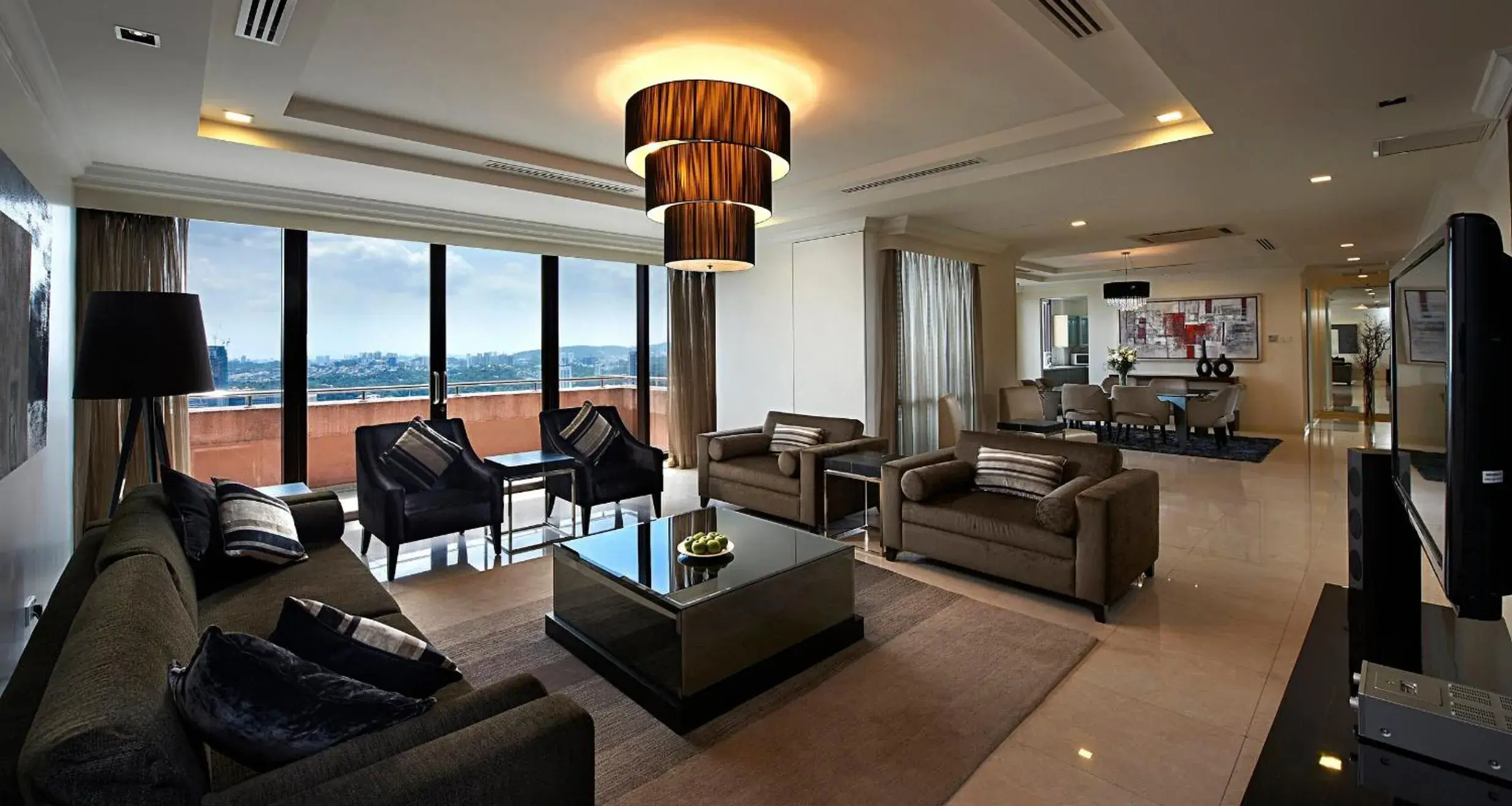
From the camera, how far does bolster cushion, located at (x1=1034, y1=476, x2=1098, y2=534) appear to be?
3363 millimetres

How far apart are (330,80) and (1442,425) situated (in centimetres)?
427

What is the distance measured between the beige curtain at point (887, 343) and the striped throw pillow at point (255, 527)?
4.66 m

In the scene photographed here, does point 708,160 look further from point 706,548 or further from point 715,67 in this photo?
point 706,548

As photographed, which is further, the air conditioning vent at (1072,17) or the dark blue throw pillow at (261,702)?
the air conditioning vent at (1072,17)

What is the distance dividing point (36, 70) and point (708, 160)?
2.64 meters

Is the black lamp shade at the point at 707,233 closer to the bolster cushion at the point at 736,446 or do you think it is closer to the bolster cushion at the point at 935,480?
the bolster cushion at the point at 935,480

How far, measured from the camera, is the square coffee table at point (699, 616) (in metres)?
2.55

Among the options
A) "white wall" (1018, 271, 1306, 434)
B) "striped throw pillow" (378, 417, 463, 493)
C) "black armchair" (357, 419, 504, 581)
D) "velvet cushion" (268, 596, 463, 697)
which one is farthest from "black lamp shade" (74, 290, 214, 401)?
"white wall" (1018, 271, 1306, 434)

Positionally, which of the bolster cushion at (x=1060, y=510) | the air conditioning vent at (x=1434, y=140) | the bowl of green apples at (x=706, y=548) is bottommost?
the bowl of green apples at (x=706, y=548)

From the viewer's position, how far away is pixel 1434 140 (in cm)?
388

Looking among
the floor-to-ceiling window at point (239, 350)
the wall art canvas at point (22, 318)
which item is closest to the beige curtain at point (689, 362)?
the floor-to-ceiling window at point (239, 350)

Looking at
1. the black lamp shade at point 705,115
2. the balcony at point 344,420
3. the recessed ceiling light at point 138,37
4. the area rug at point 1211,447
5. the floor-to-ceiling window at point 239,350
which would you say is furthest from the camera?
the area rug at point 1211,447

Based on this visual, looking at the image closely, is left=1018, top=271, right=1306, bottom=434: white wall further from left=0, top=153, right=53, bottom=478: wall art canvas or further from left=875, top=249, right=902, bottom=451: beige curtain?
left=0, top=153, right=53, bottom=478: wall art canvas

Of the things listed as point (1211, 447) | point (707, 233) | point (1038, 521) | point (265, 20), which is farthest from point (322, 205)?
point (1211, 447)
